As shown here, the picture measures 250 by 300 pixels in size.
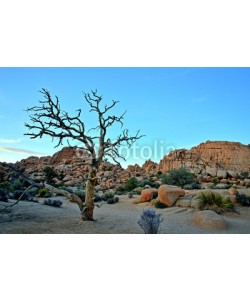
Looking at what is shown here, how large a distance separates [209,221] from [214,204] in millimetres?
2077

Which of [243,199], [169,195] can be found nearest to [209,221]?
[169,195]

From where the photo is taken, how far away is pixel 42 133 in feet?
25.1

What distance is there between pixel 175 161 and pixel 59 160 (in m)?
15.6

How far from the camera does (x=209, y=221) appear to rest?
784 cm

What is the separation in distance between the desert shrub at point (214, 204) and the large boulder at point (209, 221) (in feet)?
4.73

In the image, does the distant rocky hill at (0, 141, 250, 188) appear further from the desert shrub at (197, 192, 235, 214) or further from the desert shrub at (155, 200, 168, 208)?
the desert shrub at (197, 192, 235, 214)

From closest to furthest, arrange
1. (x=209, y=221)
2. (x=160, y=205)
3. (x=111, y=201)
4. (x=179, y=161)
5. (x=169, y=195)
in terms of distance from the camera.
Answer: (x=209, y=221) → (x=160, y=205) → (x=169, y=195) → (x=111, y=201) → (x=179, y=161)

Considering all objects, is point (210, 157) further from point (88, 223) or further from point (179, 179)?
point (88, 223)

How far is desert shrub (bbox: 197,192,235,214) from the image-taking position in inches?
380

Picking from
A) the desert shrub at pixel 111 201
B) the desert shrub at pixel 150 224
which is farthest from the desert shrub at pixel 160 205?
the desert shrub at pixel 150 224

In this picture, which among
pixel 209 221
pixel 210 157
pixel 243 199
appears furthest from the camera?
pixel 210 157

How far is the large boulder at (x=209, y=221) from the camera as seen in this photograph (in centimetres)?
769
